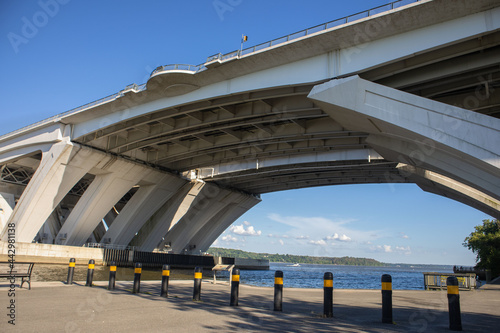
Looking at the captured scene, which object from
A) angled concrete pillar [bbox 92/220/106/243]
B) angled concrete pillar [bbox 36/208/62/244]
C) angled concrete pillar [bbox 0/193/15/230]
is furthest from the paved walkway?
angled concrete pillar [bbox 92/220/106/243]

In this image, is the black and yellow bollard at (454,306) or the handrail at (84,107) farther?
the handrail at (84,107)

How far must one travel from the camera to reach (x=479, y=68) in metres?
17.7

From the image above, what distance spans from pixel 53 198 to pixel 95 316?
1208 inches

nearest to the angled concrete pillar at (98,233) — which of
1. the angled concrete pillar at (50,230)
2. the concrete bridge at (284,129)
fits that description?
the concrete bridge at (284,129)

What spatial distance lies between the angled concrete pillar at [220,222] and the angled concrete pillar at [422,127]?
38788mm

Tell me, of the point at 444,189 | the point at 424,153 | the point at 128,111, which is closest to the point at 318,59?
the point at 424,153

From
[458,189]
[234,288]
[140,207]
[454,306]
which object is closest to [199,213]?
[140,207]

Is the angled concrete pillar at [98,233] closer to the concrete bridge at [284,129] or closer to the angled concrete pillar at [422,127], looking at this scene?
the concrete bridge at [284,129]

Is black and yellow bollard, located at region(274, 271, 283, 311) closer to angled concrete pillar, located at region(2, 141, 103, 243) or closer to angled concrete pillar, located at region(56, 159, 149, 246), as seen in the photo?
angled concrete pillar, located at region(2, 141, 103, 243)

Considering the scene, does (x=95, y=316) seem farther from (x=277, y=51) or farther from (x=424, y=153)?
(x=277, y=51)

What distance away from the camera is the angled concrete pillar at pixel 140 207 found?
41.6 metres

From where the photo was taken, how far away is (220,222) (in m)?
57.1

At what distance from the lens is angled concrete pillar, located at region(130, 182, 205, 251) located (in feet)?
149

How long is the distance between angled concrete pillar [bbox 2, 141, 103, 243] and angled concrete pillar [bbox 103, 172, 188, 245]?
8.67m
